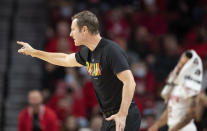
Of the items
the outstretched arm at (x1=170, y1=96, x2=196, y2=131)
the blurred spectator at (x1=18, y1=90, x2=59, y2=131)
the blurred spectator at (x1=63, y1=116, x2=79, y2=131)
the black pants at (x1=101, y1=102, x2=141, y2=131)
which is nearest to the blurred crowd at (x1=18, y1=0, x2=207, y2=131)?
the blurred spectator at (x1=63, y1=116, x2=79, y2=131)

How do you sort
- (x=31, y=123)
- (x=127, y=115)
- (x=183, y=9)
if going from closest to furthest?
1. (x=127, y=115)
2. (x=31, y=123)
3. (x=183, y=9)

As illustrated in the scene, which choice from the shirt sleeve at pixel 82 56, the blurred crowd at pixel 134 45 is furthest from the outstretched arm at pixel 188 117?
the blurred crowd at pixel 134 45

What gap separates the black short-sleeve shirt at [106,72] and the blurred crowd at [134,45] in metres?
3.44

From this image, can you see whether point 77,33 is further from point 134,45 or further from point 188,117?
point 134,45

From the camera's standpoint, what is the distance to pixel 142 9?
10.3m

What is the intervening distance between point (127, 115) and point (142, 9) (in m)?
6.63

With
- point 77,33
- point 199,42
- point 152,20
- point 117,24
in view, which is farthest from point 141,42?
point 77,33

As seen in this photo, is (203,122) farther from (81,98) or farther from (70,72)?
(70,72)

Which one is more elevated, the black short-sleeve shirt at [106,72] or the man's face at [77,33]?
the man's face at [77,33]

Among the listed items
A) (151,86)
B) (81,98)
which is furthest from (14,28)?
(151,86)

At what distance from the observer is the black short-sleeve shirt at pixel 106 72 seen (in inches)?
149

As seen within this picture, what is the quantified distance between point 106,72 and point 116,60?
7.5 inches

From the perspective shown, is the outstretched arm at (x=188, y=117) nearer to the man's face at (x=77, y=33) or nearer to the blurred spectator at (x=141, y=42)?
the man's face at (x=77, y=33)

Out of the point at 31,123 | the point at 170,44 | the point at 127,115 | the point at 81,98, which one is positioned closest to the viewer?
the point at 127,115
